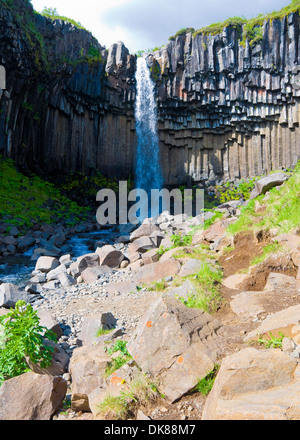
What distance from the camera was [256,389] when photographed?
8.46 feet

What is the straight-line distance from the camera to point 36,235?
1625cm

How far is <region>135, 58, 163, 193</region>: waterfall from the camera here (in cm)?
2873

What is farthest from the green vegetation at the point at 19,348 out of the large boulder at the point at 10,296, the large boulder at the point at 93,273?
the large boulder at the point at 93,273

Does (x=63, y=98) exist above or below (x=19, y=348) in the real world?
above

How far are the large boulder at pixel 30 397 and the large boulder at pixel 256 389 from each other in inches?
66.5

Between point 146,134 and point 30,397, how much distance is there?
28818 millimetres

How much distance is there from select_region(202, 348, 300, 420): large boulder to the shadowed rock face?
2306 centimetres

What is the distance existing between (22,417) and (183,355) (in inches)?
70.0

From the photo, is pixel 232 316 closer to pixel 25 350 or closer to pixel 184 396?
pixel 184 396

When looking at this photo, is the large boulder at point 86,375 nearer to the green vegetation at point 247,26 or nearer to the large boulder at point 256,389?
the large boulder at point 256,389

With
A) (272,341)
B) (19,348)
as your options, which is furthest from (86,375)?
(272,341)

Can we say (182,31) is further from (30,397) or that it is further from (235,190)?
(30,397)

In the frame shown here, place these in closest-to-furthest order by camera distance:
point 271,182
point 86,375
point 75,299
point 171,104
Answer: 1. point 86,375
2. point 75,299
3. point 271,182
4. point 171,104
